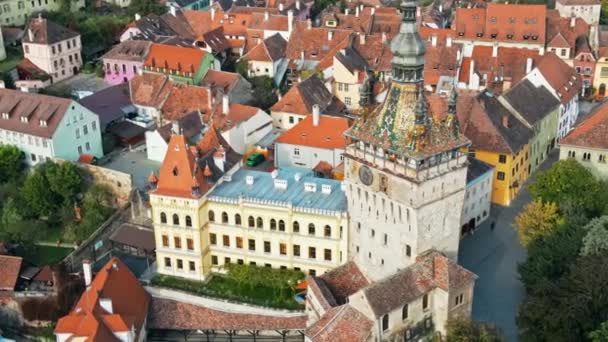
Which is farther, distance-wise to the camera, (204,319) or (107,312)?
(204,319)

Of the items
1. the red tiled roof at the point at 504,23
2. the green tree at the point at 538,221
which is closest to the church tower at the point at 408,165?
the green tree at the point at 538,221

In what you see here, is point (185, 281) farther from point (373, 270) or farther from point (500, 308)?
point (500, 308)

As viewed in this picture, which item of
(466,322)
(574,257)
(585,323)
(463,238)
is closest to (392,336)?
(466,322)

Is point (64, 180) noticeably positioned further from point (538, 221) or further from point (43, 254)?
point (538, 221)

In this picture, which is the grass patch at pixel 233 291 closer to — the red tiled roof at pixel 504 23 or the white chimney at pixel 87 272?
the white chimney at pixel 87 272

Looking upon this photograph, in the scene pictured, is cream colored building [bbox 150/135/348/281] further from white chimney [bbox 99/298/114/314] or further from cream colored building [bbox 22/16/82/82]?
cream colored building [bbox 22/16/82/82]

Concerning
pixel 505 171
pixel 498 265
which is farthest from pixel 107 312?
pixel 505 171
